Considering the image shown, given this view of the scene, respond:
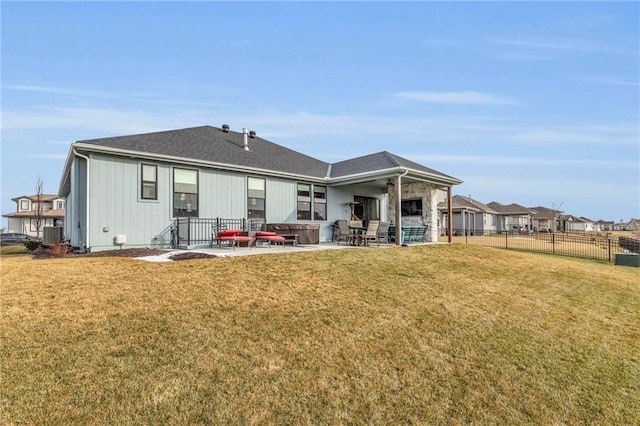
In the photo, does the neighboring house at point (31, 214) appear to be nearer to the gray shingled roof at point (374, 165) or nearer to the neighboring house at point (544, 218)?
the gray shingled roof at point (374, 165)

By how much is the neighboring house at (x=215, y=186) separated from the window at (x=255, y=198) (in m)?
0.04

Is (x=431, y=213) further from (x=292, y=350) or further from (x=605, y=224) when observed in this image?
(x=605, y=224)

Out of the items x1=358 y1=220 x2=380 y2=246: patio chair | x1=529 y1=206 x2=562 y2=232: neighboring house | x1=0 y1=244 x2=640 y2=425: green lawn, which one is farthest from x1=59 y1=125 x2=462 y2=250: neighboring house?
x1=529 y1=206 x2=562 y2=232: neighboring house

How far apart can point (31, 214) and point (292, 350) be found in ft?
146

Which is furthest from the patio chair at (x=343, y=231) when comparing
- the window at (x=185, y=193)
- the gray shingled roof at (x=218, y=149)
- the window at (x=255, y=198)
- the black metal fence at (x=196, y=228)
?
the window at (x=185, y=193)

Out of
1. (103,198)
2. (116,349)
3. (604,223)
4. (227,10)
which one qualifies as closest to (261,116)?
(227,10)

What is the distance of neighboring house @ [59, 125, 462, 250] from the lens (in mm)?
9766

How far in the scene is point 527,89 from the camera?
44.3ft

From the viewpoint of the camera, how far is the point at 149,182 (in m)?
10.5

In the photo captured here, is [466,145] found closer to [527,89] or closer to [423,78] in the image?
[527,89]

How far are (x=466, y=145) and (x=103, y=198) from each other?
21.0 metres

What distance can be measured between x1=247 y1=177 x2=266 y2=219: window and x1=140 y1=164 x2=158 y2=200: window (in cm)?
351

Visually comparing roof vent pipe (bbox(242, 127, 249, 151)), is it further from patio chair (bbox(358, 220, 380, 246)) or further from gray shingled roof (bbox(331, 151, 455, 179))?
patio chair (bbox(358, 220, 380, 246))

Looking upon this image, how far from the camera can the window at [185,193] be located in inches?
436
